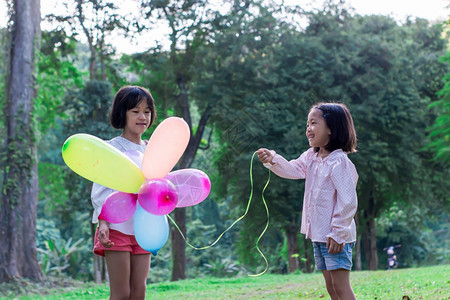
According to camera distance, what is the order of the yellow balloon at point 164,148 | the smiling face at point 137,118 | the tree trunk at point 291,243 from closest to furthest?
1. the yellow balloon at point 164,148
2. the smiling face at point 137,118
3. the tree trunk at point 291,243

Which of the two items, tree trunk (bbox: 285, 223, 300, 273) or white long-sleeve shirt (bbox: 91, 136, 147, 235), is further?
tree trunk (bbox: 285, 223, 300, 273)

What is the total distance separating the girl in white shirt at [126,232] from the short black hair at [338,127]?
1.06m

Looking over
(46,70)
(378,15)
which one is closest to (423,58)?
(378,15)

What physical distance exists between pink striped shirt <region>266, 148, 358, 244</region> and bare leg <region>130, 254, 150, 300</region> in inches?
37.5

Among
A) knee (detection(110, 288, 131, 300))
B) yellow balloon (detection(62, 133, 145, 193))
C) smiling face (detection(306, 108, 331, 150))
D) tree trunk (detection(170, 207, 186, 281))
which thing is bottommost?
tree trunk (detection(170, 207, 186, 281))

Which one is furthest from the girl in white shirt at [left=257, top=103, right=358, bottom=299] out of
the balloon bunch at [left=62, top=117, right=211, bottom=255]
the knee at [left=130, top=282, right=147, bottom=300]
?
the knee at [left=130, top=282, right=147, bottom=300]

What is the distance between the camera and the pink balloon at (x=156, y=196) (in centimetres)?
321

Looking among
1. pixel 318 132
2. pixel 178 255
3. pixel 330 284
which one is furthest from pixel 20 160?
pixel 330 284

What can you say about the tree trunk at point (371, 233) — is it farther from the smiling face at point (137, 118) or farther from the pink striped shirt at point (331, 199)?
the smiling face at point (137, 118)

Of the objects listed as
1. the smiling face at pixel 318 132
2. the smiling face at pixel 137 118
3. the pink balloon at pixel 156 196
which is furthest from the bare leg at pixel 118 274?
the smiling face at pixel 318 132

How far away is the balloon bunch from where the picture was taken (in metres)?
3.21

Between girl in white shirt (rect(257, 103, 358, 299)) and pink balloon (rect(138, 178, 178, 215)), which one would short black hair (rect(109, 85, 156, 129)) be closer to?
pink balloon (rect(138, 178, 178, 215))

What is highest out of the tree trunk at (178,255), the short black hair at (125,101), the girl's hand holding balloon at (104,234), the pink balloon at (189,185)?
the short black hair at (125,101)

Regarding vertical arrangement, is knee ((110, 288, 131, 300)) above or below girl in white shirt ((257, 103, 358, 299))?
below
